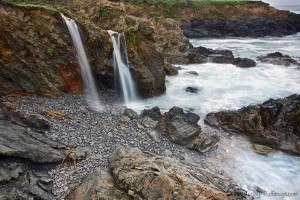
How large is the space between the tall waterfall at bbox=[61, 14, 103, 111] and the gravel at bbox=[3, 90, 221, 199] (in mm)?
683

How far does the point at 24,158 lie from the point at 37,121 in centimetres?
221

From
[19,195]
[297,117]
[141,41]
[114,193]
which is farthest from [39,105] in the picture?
[297,117]

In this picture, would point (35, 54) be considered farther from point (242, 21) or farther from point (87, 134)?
point (242, 21)

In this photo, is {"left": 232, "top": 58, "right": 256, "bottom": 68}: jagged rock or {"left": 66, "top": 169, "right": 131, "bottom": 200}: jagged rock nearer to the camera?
{"left": 66, "top": 169, "right": 131, "bottom": 200}: jagged rock

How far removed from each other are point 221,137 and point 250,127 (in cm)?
155

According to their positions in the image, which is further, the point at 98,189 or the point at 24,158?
the point at 24,158

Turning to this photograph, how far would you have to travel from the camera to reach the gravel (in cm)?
816

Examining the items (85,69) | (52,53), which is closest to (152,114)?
(85,69)

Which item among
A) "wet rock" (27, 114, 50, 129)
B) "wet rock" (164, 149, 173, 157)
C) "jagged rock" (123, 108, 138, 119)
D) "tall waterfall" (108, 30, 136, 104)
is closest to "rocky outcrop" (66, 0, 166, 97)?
"tall waterfall" (108, 30, 136, 104)

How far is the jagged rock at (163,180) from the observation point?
6.37 meters

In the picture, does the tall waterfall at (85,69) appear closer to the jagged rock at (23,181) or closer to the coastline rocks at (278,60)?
the jagged rock at (23,181)

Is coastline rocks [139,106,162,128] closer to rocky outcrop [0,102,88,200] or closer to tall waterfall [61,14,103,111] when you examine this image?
tall waterfall [61,14,103,111]

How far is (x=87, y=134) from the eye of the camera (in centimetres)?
1016

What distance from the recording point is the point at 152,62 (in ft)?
55.4
